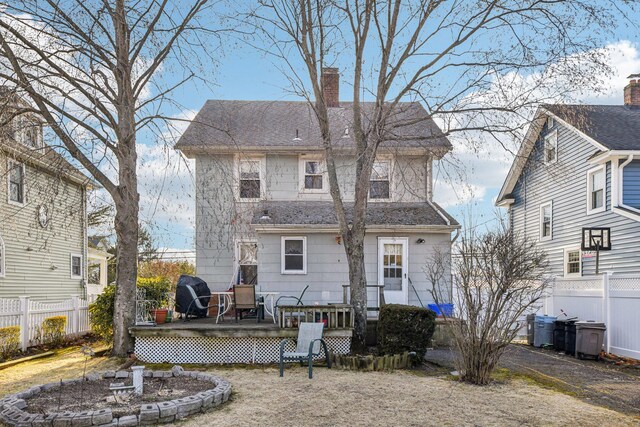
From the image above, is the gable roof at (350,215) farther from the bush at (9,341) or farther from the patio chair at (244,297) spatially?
the bush at (9,341)

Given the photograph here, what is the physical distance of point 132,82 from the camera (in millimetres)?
10875

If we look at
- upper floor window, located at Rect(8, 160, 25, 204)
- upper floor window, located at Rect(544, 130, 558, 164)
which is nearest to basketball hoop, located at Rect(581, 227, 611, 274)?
upper floor window, located at Rect(544, 130, 558, 164)

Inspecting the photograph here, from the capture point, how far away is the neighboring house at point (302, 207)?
14398 millimetres

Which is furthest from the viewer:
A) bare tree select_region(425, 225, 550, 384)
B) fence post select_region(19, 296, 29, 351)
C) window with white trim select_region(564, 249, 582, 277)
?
window with white trim select_region(564, 249, 582, 277)

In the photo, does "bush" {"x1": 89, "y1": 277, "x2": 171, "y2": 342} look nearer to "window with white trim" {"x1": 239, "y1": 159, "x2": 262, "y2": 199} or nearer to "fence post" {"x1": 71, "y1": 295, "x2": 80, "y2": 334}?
"fence post" {"x1": 71, "y1": 295, "x2": 80, "y2": 334}

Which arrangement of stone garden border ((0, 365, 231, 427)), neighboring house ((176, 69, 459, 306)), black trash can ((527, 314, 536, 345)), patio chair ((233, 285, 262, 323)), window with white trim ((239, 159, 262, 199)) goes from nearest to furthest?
stone garden border ((0, 365, 231, 427)), patio chair ((233, 285, 262, 323)), black trash can ((527, 314, 536, 345)), neighboring house ((176, 69, 459, 306)), window with white trim ((239, 159, 262, 199))

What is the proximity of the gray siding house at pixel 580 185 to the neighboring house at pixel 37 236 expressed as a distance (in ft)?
40.1

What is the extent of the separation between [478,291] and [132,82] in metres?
8.06

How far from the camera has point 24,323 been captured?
11586mm

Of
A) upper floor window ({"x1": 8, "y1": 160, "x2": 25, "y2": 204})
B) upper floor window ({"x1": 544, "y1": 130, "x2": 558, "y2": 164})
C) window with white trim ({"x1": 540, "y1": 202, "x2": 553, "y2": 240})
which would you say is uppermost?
upper floor window ({"x1": 544, "y1": 130, "x2": 558, "y2": 164})

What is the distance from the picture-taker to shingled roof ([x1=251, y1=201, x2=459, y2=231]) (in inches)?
558

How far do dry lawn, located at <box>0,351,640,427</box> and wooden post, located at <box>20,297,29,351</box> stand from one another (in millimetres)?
2574

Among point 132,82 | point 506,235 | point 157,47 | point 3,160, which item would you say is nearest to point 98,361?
point 3,160

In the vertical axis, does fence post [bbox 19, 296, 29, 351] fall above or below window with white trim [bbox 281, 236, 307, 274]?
below
